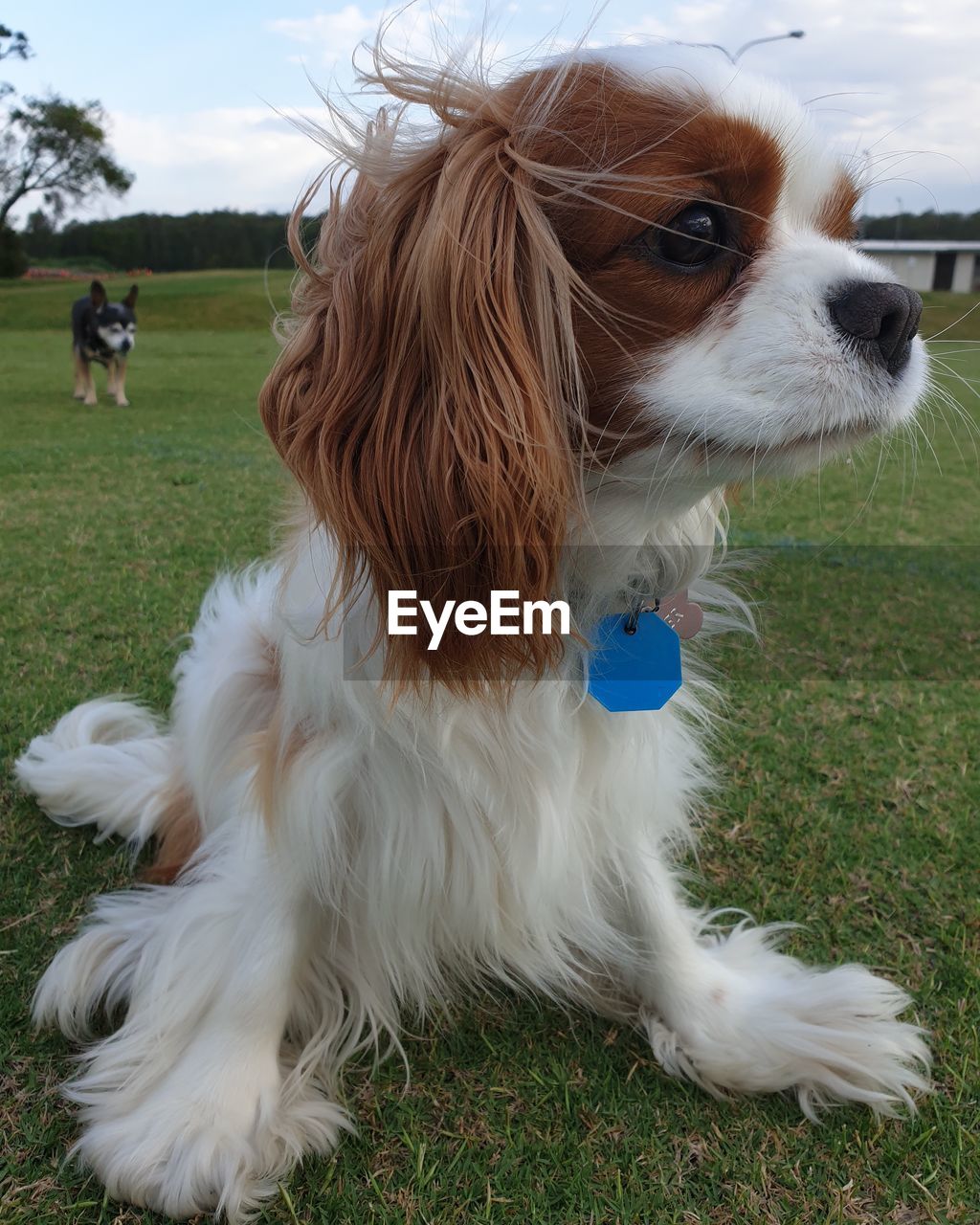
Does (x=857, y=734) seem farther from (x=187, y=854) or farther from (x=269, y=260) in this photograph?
(x=269, y=260)

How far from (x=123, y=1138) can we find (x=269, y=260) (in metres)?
1.40

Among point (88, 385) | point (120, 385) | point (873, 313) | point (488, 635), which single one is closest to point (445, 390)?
point (488, 635)

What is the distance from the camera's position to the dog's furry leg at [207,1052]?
4.79 feet

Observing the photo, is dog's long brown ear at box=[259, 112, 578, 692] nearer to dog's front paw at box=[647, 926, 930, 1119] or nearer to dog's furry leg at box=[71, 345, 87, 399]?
dog's front paw at box=[647, 926, 930, 1119]

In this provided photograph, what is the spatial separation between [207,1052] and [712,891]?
1103 mm

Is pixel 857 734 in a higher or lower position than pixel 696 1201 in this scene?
higher

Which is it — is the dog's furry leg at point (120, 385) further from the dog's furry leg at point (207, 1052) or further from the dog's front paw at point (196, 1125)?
the dog's front paw at point (196, 1125)

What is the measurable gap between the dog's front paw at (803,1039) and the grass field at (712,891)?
4 centimetres

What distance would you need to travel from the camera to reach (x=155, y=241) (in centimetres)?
2814

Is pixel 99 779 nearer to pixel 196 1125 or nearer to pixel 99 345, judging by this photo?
pixel 196 1125

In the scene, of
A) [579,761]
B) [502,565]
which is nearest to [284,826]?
[579,761]

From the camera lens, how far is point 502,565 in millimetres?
1221

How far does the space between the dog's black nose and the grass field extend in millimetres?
382

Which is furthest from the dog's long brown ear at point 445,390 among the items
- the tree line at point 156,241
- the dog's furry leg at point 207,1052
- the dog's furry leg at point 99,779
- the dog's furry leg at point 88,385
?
the tree line at point 156,241
